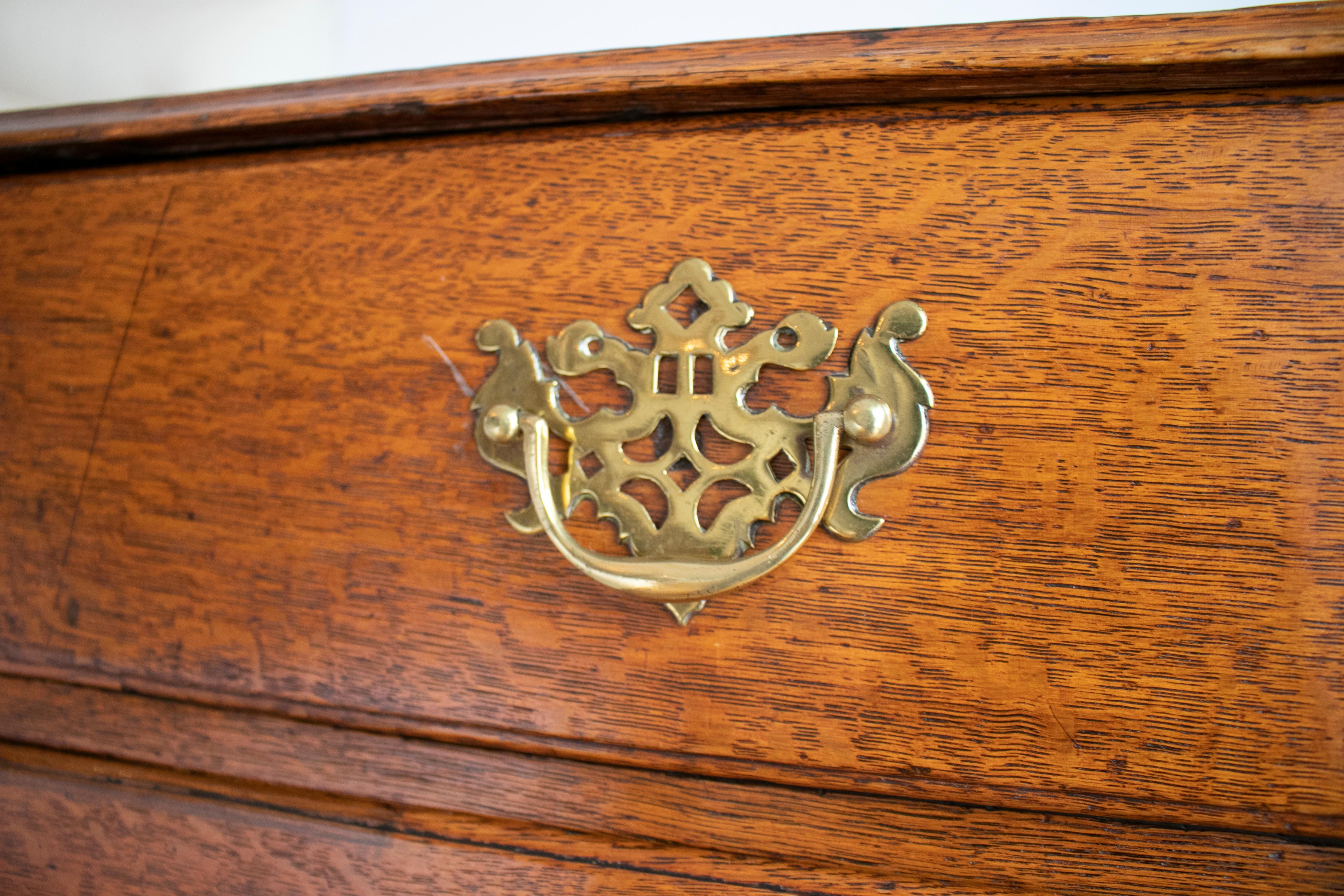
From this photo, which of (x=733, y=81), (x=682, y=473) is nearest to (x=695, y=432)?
(x=682, y=473)

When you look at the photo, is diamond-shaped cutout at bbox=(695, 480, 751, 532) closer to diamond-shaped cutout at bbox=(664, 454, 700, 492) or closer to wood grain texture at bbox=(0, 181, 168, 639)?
diamond-shaped cutout at bbox=(664, 454, 700, 492)

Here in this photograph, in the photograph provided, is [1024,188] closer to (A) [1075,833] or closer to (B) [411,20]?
(A) [1075,833]

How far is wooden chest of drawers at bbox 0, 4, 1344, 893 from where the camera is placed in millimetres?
253

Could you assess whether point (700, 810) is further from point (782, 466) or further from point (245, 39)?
point (245, 39)

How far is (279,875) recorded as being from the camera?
324 mm

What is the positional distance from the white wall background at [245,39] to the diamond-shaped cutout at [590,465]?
0.46 metres

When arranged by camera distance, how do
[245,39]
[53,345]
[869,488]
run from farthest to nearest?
[245,39] → [53,345] → [869,488]

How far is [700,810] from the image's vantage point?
0.96 ft

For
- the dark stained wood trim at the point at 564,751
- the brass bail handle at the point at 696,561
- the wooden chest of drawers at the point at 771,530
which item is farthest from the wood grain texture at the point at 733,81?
the dark stained wood trim at the point at 564,751

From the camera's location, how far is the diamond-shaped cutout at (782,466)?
29cm

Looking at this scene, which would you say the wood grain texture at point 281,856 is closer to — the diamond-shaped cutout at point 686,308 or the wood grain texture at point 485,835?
the wood grain texture at point 485,835

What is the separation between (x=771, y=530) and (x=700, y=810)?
0.37 feet

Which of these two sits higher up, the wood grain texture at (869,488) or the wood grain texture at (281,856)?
the wood grain texture at (869,488)

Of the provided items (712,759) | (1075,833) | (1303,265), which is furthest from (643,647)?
(1303,265)
